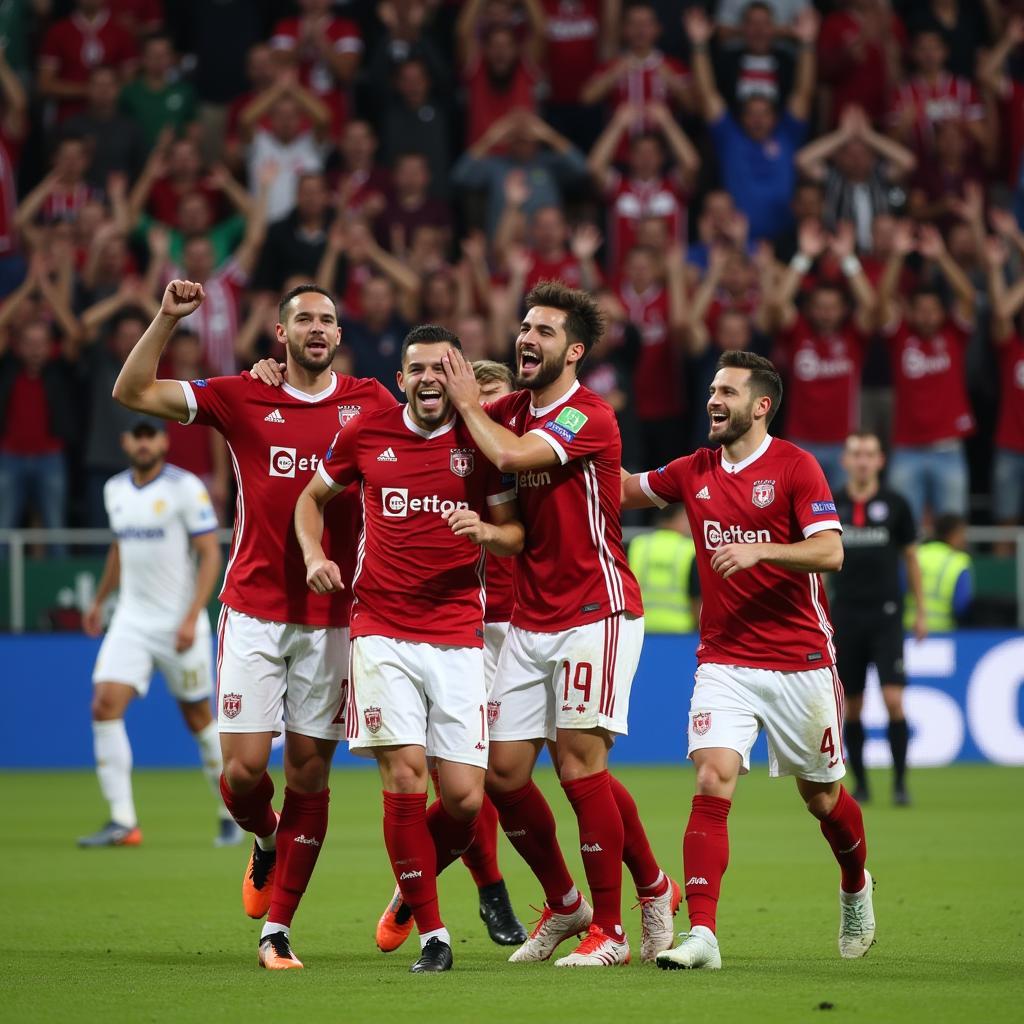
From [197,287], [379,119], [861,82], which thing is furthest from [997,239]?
[197,287]

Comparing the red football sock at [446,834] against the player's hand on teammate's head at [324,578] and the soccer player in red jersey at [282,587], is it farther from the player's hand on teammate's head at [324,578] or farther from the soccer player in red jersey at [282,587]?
the player's hand on teammate's head at [324,578]

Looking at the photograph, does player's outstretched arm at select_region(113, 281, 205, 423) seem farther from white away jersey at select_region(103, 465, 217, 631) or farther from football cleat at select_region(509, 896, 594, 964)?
white away jersey at select_region(103, 465, 217, 631)

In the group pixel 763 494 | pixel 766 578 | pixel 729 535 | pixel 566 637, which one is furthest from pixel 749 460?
pixel 566 637

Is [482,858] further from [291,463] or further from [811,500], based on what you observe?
[811,500]

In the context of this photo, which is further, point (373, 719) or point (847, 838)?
point (847, 838)

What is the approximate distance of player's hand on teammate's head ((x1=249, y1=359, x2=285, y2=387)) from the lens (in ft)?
26.8

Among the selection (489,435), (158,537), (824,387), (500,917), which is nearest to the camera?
(489,435)

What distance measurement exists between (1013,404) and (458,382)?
1168 centimetres

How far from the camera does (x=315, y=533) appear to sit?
25.3 feet

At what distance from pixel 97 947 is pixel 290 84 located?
41.9 feet

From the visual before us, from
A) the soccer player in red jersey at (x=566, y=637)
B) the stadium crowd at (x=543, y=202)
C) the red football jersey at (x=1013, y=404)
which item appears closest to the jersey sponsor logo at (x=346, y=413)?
the soccer player in red jersey at (x=566, y=637)

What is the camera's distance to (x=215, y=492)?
1752 centimetres

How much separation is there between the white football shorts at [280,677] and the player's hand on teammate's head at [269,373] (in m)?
1.02

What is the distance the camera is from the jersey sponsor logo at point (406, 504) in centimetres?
759
